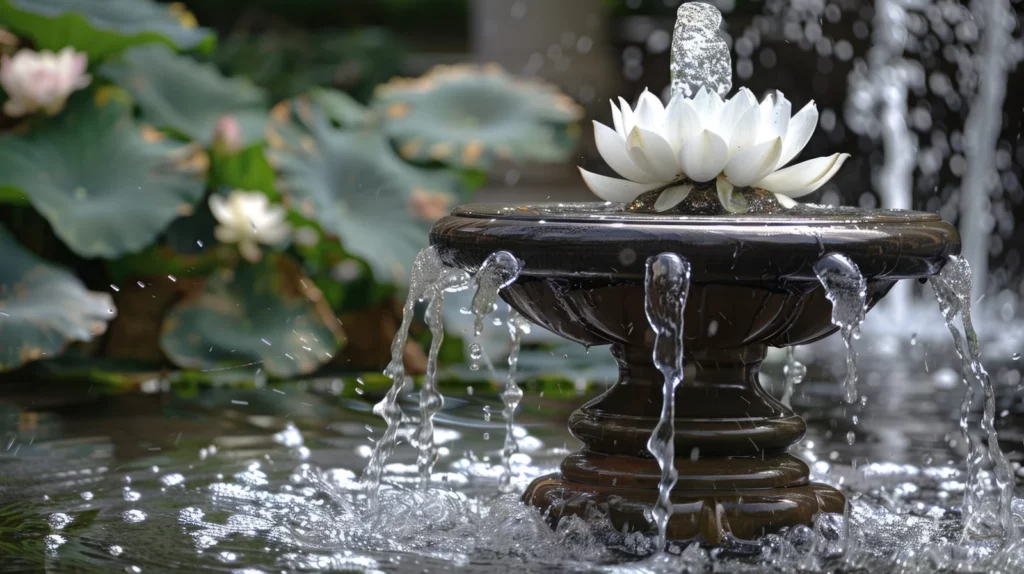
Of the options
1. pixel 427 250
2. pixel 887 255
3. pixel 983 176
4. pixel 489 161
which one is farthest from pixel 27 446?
pixel 983 176

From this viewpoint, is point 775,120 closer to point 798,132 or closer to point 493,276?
point 798,132

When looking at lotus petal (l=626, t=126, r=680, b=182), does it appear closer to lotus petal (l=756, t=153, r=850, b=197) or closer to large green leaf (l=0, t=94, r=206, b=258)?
lotus petal (l=756, t=153, r=850, b=197)

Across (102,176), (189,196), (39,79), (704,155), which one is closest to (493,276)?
(704,155)

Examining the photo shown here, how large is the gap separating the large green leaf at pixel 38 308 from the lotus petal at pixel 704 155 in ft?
8.56

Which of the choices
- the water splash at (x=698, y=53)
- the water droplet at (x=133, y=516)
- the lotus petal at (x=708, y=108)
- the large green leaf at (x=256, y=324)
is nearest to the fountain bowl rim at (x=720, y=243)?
the lotus petal at (x=708, y=108)

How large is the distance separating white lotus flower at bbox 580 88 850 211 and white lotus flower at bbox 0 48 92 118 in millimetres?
3100

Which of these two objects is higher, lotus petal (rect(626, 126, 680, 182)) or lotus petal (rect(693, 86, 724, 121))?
lotus petal (rect(693, 86, 724, 121))

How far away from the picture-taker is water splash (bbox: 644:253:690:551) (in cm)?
213

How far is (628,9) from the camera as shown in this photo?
9.42 m

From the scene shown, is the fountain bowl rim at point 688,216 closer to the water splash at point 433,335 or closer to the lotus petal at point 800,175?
the lotus petal at point 800,175

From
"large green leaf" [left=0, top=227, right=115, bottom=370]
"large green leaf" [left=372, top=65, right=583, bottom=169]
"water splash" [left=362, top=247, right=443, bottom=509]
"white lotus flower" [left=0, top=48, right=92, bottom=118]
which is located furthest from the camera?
"large green leaf" [left=372, top=65, right=583, bottom=169]

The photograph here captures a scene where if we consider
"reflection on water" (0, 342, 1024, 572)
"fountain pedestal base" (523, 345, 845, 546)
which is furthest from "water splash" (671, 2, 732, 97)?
"reflection on water" (0, 342, 1024, 572)

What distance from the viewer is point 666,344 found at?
7.25 ft

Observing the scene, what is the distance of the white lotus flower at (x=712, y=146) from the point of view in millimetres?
2332
